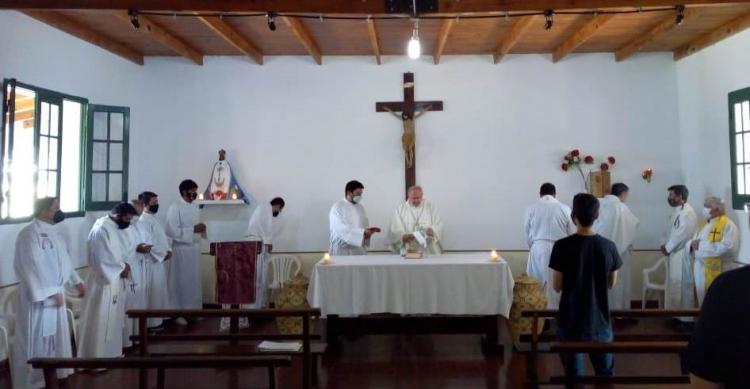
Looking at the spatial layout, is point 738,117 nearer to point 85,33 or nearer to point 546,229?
point 546,229

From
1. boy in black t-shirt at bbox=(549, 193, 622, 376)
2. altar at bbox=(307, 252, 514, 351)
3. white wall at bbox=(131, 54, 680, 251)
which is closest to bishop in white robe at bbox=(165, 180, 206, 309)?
white wall at bbox=(131, 54, 680, 251)

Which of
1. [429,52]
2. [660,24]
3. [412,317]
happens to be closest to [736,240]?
[660,24]

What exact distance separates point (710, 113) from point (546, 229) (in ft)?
9.54

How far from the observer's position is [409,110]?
775 centimetres

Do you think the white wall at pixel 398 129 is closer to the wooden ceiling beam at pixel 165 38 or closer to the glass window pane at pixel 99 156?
the wooden ceiling beam at pixel 165 38

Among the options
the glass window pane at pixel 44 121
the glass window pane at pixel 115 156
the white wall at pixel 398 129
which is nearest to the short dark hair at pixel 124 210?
the glass window pane at pixel 44 121

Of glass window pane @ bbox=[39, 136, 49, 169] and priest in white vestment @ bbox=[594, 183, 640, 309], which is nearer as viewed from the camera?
glass window pane @ bbox=[39, 136, 49, 169]

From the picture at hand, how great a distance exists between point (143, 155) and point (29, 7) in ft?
10.5

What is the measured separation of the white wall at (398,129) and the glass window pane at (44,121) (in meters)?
1.99

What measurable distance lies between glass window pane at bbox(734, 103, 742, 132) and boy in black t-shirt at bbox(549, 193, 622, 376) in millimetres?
4557

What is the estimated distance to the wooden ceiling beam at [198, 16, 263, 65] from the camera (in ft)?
19.8

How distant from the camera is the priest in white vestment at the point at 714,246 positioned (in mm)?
5898

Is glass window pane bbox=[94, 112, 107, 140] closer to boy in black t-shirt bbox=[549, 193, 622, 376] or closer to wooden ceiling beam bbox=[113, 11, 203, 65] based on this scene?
wooden ceiling beam bbox=[113, 11, 203, 65]

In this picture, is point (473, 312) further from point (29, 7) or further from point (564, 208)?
point (29, 7)
